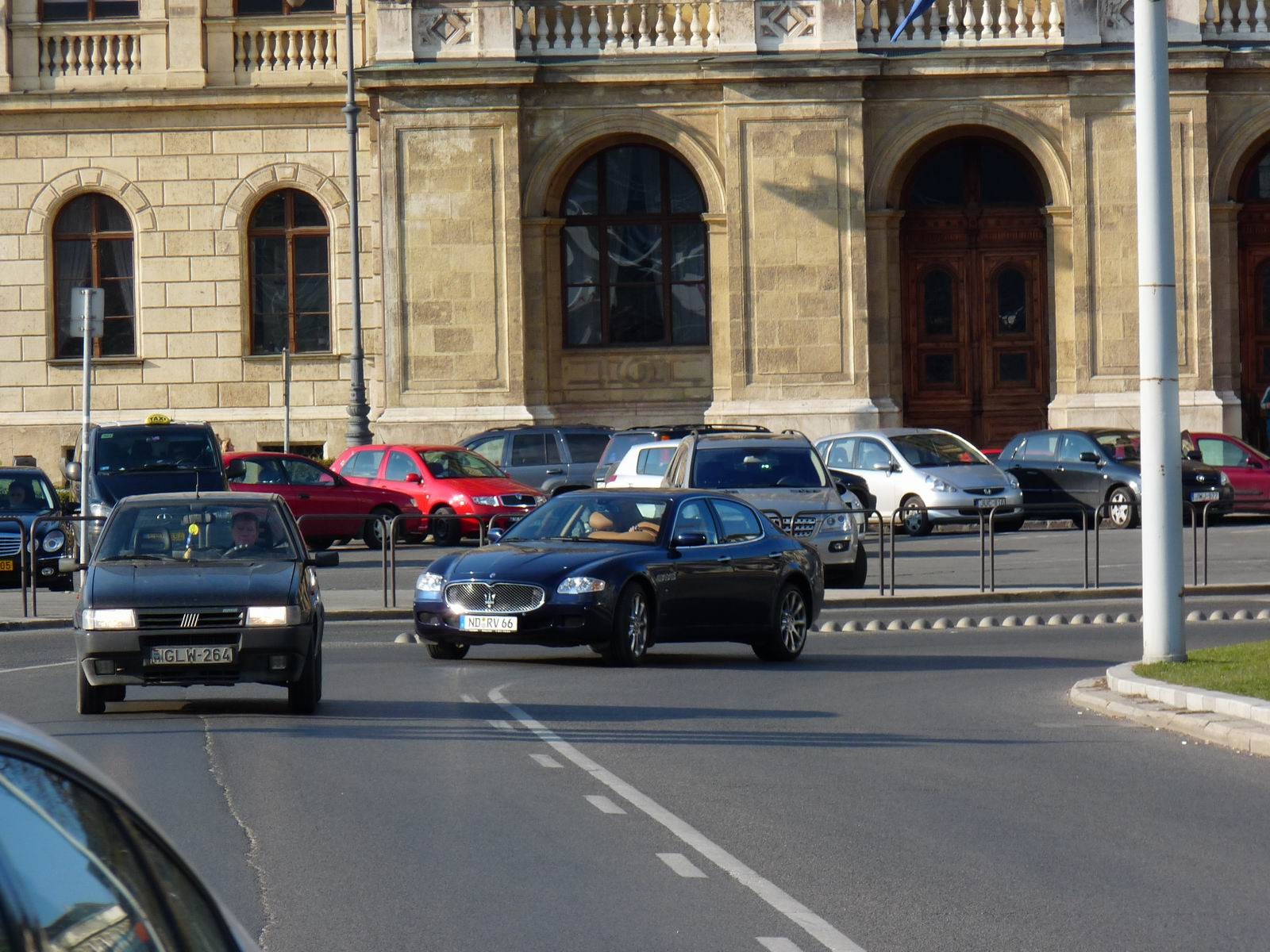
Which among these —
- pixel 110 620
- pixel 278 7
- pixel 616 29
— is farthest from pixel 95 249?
pixel 110 620

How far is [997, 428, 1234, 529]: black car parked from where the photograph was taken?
109ft

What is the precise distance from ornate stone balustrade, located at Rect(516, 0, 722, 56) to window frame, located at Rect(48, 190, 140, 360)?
975 cm

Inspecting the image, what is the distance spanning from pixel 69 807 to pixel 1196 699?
11.1 meters

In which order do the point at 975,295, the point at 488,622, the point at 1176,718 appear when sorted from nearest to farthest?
the point at 1176,718 < the point at 488,622 < the point at 975,295

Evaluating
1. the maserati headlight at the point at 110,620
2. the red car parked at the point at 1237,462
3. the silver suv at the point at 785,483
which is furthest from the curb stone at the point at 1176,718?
the red car parked at the point at 1237,462

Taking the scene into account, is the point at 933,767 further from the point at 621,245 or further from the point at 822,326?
the point at 621,245

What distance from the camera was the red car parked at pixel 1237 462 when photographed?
1358 inches

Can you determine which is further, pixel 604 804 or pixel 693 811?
pixel 604 804

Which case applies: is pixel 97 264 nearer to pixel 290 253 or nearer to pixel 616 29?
pixel 290 253

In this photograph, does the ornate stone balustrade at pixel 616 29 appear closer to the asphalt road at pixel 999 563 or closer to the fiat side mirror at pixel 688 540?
the asphalt road at pixel 999 563

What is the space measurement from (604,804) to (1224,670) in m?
5.93

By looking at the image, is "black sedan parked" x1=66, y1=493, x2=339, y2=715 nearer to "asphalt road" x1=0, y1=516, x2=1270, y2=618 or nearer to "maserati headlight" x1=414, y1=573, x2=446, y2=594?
→ "maserati headlight" x1=414, y1=573, x2=446, y2=594

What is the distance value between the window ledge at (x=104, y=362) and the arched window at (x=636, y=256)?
8.98 metres

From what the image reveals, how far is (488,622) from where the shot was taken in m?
16.8
